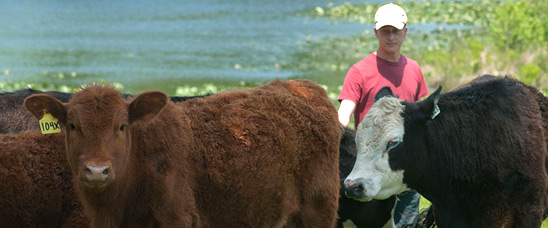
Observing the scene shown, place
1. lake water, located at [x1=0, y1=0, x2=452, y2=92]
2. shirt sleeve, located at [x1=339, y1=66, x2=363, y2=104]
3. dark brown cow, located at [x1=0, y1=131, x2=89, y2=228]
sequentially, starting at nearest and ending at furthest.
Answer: dark brown cow, located at [x1=0, y1=131, x2=89, y2=228] → shirt sleeve, located at [x1=339, y1=66, x2=363, y2=104] → lake water, located at [x1=0, y1=0, x2=452, y2=92]

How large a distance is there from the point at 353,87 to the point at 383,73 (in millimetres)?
353

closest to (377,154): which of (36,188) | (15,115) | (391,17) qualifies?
(391,17)

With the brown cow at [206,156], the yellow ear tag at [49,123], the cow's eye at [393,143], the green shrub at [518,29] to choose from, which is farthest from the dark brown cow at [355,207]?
the green shrub at [518,29]

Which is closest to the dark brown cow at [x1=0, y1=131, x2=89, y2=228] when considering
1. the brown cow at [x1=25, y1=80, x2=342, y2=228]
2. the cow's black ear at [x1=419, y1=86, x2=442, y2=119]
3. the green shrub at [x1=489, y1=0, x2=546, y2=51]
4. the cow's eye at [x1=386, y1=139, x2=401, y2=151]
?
the brown cow at [x1=25, y1=80, x2=342, y2=228]

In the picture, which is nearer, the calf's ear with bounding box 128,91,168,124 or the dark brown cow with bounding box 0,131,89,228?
the calf's ear with bounding box 128,91,168,124

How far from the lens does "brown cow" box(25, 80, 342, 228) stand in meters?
5.27

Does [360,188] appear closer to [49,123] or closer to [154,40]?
[49,123]

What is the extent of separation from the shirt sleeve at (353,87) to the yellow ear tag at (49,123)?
2.95 m

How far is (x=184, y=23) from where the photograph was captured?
3528cm

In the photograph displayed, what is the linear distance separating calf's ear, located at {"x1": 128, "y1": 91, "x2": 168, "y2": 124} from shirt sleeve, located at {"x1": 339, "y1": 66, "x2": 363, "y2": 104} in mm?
2333

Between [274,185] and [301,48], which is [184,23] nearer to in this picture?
[301,48]

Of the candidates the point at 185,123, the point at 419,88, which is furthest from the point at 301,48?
the point at 185,123

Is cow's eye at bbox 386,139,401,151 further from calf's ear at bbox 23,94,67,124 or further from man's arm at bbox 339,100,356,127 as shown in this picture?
calf's ear at bbox 23,94,67,124

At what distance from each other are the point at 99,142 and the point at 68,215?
47.8 inches
